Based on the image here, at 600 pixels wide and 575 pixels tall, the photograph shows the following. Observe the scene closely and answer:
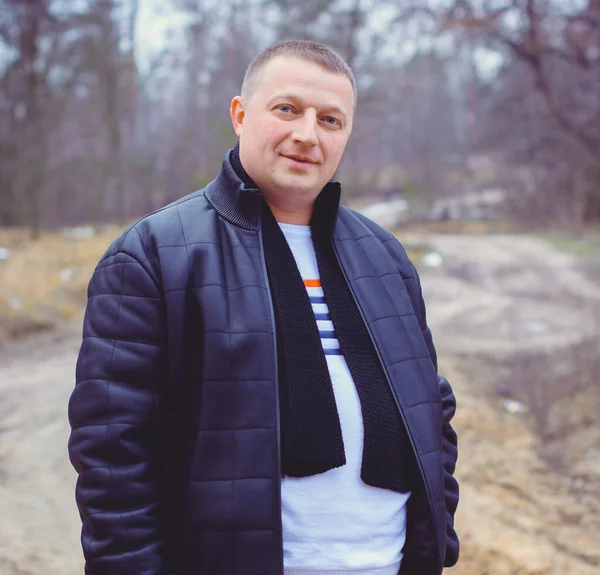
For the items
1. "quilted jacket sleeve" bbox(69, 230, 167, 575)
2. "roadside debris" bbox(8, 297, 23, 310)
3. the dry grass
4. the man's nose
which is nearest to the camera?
"quilted jacket sleeve" bbox(69, 230, 167, 575)

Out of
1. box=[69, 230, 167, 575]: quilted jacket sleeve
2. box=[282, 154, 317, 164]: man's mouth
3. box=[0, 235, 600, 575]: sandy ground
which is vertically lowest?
box=[0, 235, 600, 575]: sandy ground

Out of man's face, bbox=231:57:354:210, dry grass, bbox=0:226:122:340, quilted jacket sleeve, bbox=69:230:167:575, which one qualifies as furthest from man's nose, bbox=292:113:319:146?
dry grass, bbox=0:226:122:340

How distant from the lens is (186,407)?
144 cm

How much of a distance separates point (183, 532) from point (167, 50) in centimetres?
1982

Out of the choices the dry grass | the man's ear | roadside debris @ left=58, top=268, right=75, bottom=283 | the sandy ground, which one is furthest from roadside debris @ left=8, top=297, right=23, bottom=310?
the man's ear

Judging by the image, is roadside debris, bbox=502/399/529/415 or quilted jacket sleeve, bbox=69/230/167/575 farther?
roadside debris, bbox=502/399/529/415

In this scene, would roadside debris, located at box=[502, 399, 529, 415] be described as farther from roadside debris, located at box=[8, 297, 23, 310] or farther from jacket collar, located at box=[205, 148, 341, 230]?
roadside debris, located at box=[8, 297, 23, 310]

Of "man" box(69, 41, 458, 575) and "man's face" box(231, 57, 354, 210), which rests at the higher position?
"man's face" box(231, 57, 354, 210)

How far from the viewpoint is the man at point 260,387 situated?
136 cm

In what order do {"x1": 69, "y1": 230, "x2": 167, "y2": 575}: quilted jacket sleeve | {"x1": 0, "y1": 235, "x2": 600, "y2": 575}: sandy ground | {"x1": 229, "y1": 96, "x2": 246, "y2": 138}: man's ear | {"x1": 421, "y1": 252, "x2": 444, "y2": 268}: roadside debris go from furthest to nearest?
{"x1": 421, "y1": 252, "x2": 444, "y2": 268}: roadside debris < {"x1": 0, "y1": 235, "x2": 600, "y2": 575}: sandy ground < {"x1": 229, "y1": 96, "x2": 246, "y2": 138}: man's ear < {"x1": 69, "y1": 230, "x2": 167, "y2": 575}: quilted jacket sleeve

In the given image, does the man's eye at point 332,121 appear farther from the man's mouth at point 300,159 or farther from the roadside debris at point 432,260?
the roadside debris at point 432,260

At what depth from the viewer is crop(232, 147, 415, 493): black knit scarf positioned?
1.40 metres

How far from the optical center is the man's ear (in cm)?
166

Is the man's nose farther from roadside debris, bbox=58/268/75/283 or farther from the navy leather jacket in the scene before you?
roadside debris, bbox=58/268/75/283
